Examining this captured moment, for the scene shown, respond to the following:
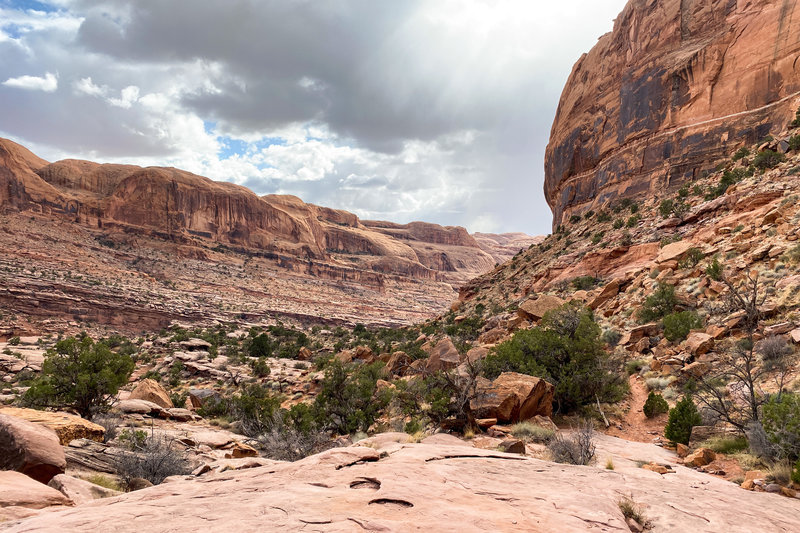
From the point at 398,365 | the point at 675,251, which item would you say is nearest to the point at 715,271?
the point at 675,251

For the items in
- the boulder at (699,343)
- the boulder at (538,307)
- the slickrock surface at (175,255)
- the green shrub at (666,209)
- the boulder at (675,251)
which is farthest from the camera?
the slickrock surface at (175,255)

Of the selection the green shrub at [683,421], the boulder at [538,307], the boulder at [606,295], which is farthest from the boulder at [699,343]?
the boulder at [538,307]

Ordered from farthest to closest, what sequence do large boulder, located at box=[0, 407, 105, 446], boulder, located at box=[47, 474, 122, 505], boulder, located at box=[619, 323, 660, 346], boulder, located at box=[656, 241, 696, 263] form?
boulder, located at box=[656, 241, 696, 263] < boulder, located at box=[619, 323, 660, 346] < large boulder, located at box=[0, 407, 105, 446] < boulder, located at box=[47, 474, 122, 505]

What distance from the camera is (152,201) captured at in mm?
91188

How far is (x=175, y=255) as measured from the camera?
3204 inches

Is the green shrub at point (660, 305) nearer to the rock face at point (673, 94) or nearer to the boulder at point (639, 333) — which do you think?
the boulder at point (639, 333)

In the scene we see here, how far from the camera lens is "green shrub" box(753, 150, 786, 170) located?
2138 cm

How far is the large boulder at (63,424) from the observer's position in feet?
22.7

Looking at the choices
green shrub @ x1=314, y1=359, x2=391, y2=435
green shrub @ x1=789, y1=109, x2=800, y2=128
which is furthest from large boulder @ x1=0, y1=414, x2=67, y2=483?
green shrub @ x1=789, y1=109, x2=800, y2=128

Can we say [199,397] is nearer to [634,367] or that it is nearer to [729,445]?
[634,367]

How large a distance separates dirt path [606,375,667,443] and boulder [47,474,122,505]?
33.3 feet

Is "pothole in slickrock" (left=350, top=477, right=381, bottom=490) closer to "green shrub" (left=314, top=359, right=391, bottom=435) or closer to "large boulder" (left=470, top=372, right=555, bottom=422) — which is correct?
"large boulder" (left=470, top=372, right=555, bottom=422)

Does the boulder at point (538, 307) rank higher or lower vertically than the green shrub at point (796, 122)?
lower

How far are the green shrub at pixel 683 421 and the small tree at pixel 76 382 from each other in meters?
15.3
